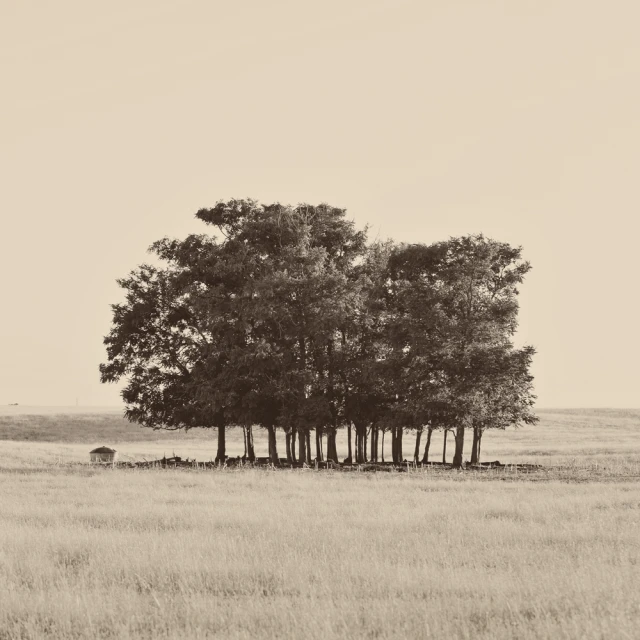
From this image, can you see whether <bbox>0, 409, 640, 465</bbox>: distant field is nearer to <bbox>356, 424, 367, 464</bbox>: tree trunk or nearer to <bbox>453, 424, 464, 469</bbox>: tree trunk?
<bbox>356, 424, 367, 464</bbox>: tree trunk

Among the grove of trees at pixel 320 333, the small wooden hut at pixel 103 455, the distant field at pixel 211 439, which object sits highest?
the grove of trees at pixel 320 333

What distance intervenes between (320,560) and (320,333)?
2829 centimetres

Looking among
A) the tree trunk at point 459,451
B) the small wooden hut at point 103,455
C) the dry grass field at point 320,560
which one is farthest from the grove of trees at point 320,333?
the dry grass field at point 320,560

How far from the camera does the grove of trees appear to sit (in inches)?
1547

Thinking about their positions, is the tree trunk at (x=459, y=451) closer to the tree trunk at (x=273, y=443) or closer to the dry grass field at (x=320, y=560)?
the tree trunk at (x=273, y=443)

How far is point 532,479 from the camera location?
3164 cm

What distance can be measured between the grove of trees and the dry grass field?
1143cm

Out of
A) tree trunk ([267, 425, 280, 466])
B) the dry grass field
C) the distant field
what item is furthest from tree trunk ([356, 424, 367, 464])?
the dry grass field

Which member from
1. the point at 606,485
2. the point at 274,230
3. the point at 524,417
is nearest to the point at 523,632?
the point at 606,485

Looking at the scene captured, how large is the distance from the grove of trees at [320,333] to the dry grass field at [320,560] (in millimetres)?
11427

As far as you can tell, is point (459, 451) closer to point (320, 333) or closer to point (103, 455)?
point (320, 333)

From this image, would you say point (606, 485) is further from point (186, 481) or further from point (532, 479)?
point (186, 481)

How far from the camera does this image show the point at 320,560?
43.5 ft

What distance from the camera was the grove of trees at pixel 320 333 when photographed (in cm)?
3928
